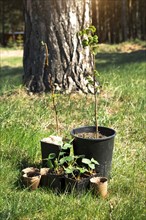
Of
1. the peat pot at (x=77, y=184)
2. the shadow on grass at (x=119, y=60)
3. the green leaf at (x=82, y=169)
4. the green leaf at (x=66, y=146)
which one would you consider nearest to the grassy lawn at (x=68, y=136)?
the peat pot at (x=77, y=184)

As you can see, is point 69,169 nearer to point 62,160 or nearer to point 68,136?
point 62,160

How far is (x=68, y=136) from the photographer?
348cm

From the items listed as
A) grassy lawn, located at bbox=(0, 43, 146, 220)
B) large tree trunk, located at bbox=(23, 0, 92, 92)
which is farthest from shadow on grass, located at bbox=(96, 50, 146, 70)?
large tree trunk, located at bbox=(23, 0, 92, 92)

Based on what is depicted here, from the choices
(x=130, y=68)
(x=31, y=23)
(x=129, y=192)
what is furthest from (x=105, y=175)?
(x=130, y=68)

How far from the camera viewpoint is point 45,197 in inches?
95.9

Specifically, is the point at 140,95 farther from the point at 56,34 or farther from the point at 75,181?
the point at 75,181

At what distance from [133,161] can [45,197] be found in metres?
0.90

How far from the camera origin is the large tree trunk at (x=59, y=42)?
4.61 meters

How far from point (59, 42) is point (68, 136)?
5.04ft

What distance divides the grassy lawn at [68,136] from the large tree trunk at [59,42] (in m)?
0.22

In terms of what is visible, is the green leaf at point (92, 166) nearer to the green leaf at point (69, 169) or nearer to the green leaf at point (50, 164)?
the green leaf at point (69, 169)

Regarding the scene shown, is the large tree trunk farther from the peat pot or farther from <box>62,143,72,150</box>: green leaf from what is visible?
the peat pot

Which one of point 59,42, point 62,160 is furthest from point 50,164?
point 59,42

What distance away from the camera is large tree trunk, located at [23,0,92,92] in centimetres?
461
